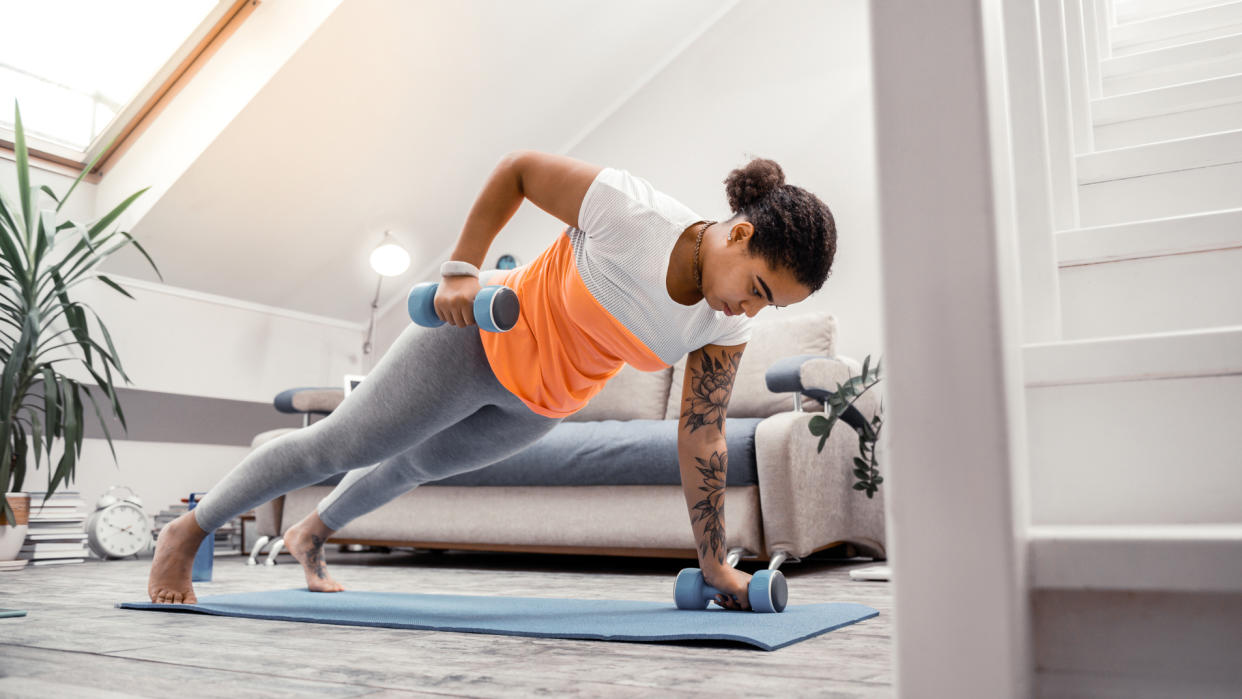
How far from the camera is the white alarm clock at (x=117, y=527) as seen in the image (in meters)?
3.26

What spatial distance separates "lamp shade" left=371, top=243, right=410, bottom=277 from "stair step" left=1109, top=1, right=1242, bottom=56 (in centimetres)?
293

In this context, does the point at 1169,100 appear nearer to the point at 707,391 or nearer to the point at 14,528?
the point at 707,391

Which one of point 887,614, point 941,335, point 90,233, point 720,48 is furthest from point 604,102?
point 941,335

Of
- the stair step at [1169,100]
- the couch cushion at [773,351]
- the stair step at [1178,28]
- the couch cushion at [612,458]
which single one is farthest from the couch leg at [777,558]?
the stair step at [1178,28]

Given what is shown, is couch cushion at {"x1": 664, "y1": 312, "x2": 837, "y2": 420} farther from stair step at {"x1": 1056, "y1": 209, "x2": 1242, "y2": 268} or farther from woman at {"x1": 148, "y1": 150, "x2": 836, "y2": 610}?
stair step at {"x1": 1056, "y1": 209, "x2": 1242, "y2": 268}

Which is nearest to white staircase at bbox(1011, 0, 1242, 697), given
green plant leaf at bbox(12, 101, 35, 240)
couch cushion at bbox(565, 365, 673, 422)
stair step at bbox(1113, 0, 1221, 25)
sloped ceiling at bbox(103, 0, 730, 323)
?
couch cushion at bbox(565, 365, 673, 422)

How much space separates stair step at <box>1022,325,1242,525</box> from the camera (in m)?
0.76

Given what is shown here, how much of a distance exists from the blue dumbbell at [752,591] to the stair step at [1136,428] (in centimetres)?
69

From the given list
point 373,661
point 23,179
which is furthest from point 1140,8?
point 23,179

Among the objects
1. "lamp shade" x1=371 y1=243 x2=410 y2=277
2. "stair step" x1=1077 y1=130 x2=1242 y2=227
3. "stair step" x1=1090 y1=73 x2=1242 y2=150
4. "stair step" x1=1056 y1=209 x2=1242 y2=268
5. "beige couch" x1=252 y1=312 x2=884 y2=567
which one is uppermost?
"lamp shade" x1=371 y1=243 x2=410 y2=277

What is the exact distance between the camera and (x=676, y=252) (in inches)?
54.4

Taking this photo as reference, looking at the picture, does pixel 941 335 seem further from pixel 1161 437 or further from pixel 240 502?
pixel 240 502

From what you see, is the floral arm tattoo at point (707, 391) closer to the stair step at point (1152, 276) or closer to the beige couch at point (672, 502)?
the stair step at point (1152, 276)

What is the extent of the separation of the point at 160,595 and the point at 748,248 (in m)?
1.38
